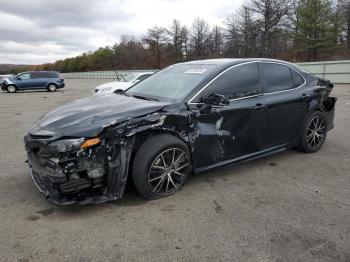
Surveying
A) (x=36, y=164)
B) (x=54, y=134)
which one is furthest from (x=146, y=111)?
(x=36, y=164)

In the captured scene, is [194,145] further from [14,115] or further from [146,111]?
[14,115]

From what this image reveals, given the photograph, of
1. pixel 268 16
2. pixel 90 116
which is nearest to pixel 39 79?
pixel 90 116

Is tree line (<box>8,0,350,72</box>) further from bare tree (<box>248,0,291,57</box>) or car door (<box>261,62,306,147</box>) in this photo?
car door (<box>261,62,306,147</box>)

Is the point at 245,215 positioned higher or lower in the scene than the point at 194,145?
lower

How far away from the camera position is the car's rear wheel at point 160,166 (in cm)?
346

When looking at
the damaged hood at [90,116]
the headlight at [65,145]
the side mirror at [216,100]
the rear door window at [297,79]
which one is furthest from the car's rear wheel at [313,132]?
the headlight at [65,145]

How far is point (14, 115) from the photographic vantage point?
34.7 ft

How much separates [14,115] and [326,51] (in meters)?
40.7

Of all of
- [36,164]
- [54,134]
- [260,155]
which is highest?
[54,134]

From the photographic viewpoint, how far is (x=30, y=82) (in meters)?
23.1

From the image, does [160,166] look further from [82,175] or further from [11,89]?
[11,89]

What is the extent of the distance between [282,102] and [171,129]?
6.31 ft

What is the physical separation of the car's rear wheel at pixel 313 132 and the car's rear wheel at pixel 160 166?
235 centimetres

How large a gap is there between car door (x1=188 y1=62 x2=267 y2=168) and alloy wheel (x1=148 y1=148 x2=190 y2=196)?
199 millimetres
